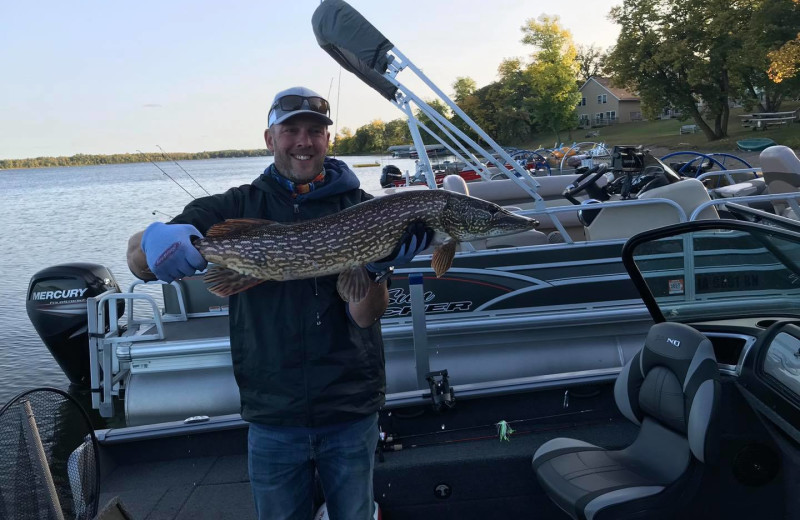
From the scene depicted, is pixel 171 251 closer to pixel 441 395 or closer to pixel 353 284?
pixel 353 284

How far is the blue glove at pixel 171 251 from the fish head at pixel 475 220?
1.07m

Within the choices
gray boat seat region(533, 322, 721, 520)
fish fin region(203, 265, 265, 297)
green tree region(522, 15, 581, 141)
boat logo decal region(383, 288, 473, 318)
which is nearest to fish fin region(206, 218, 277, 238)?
fish fin region(203, 265, 265, 297)

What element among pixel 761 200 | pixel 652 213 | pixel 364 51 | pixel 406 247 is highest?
pixel 364 51

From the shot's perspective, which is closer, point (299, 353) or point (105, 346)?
point (299, 353)

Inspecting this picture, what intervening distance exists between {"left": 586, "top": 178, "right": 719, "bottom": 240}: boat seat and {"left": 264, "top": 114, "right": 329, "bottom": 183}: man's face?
394 centimetres

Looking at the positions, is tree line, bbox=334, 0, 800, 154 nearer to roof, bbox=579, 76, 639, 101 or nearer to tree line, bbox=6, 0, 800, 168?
tree line, bbox=6, 0, 800, 168

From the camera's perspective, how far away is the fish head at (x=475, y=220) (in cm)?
261

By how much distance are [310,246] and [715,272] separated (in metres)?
2.46

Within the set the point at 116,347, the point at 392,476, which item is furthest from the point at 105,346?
the point at 392,476

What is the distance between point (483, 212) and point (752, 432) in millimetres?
1606

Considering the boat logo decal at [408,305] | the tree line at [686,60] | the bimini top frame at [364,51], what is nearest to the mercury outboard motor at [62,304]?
the boat logo decal at [408,305]

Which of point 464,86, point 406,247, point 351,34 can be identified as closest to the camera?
point 406,247

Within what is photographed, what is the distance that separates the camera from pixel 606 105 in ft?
250

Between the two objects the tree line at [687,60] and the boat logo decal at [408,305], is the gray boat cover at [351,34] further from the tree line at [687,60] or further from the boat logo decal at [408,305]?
the tree line at [687,60]
